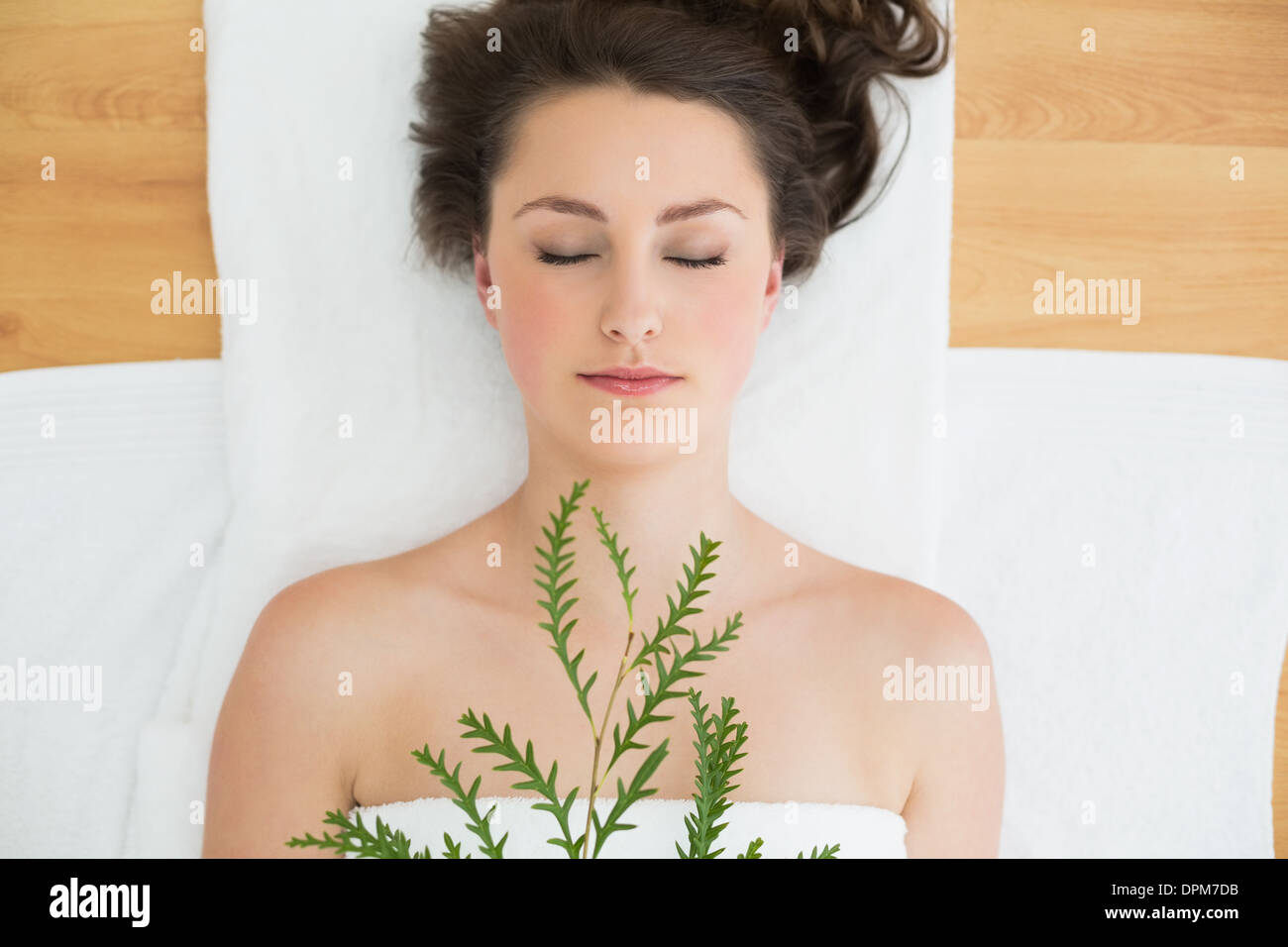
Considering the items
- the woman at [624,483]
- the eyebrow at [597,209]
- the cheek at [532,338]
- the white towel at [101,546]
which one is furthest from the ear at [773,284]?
the white towel at [101,546]

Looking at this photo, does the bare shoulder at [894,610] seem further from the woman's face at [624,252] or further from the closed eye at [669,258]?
the closed eye at [669,258]

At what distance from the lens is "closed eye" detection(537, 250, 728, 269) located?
1030 millimetres

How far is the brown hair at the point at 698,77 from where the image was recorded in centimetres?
105

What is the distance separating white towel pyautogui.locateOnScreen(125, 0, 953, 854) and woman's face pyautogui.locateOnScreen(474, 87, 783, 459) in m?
0.22

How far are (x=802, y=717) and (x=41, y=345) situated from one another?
3.51 ft

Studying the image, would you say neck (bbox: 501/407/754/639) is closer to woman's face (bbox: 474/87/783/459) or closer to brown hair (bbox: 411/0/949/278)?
woman's face (bbox: 474/87/783/459)

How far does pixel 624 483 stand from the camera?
1.10 metres

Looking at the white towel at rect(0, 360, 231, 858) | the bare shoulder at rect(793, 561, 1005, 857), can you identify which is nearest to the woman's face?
the bare shoulder at rect(793, 561, 1005, 857)

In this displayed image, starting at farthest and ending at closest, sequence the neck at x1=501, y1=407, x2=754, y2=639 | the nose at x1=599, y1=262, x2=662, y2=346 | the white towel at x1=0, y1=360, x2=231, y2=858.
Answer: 1. the white towel at x1=0, y1=360, x2=231, y2=858
2. the neck at x1=501, y1=407, x2=754, y2=639
3. the nose at x1=599, y1=262, x2=662, y2=346

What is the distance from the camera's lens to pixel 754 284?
1067mm

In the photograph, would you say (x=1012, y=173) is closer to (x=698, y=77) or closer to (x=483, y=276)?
(x=698, y=77)

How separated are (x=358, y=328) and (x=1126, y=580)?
1.05 m

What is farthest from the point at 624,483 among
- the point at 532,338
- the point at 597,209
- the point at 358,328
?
the point at 358,328
